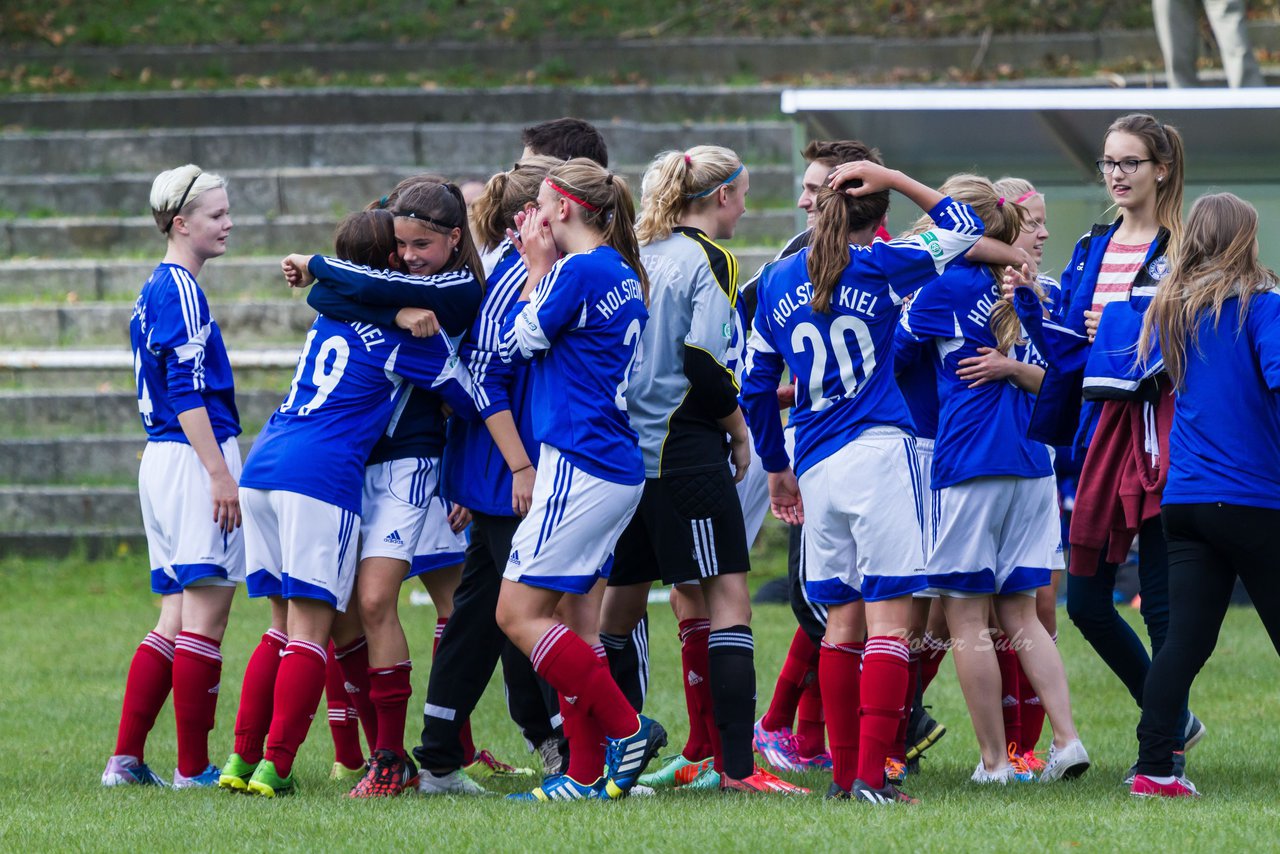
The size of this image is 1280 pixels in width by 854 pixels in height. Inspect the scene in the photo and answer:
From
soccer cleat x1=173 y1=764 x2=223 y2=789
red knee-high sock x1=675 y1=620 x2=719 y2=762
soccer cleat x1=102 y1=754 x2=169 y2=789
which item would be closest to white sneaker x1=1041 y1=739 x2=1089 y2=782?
red knee-high sock x1=675 y1=620 x2=719 y2=762

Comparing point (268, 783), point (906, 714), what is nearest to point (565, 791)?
point (268, 783)

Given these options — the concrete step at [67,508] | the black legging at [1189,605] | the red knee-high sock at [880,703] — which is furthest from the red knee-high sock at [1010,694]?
the concrete step at [67,508]

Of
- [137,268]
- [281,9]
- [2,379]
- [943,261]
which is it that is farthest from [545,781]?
[281,9]

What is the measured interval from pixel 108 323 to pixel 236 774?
9.11 m

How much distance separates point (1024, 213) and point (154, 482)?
11.3 ft

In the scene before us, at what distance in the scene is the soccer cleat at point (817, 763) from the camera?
21.4 feet

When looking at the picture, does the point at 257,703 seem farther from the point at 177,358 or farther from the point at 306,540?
the point at 177,358

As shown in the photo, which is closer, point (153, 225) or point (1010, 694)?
point (1010, 694)

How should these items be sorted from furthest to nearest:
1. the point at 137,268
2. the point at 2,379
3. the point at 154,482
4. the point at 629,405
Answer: the point at 137,268 → the point at 2,379 → the point at 154,482 → the point at 629,405

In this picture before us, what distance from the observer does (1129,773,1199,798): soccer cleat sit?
5.36m

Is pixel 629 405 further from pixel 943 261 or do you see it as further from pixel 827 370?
pixel 943 261

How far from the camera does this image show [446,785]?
231 inches

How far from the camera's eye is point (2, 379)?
13.0 meters

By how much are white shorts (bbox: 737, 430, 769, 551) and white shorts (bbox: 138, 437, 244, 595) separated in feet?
6.72
